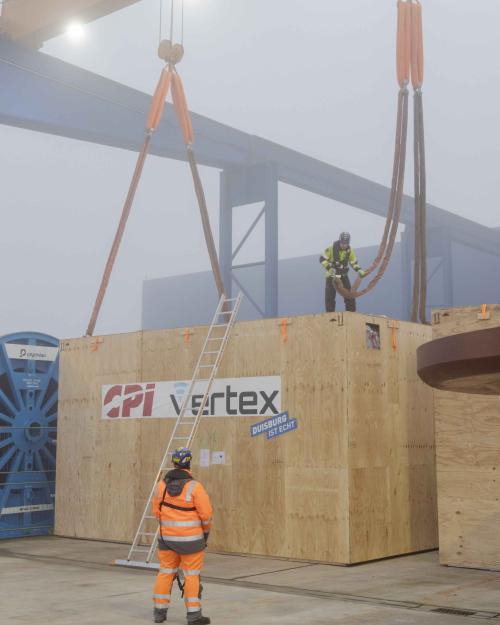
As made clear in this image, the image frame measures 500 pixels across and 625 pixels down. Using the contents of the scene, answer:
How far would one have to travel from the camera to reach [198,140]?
30.4 meters

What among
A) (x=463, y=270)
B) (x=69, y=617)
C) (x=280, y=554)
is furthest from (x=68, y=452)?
(x=463, y=270)

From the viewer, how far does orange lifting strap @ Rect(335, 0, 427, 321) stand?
1506 cm

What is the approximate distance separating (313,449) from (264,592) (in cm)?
292

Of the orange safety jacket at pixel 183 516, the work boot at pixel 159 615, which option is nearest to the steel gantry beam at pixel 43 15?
the orange safety jacket at pixel 183 516

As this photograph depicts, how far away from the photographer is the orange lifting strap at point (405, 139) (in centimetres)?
1506

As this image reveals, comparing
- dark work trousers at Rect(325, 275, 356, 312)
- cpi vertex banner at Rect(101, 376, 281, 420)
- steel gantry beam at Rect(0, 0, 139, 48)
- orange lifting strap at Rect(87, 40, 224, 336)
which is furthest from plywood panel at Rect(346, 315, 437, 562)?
steel gantry beam at Rect(0, 0, 139, 48)

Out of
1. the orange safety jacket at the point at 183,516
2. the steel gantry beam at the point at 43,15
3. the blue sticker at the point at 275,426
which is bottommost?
the orange safety jacket at the point at 183,516

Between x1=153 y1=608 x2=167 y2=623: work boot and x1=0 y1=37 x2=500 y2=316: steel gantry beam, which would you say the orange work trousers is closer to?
x1=153 y1=608 x2=167 y2=623: work boot

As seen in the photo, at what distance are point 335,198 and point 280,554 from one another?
26470mm

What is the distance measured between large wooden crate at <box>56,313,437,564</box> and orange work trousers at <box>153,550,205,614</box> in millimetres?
4124

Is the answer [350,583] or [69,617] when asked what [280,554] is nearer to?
[350,583]

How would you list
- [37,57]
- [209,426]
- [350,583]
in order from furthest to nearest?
[37,57] → [209,426] → [350,583]

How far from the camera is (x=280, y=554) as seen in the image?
40.8 feet

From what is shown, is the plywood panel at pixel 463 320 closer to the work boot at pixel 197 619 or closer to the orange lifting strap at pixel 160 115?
the work boot at pixel 197 619
